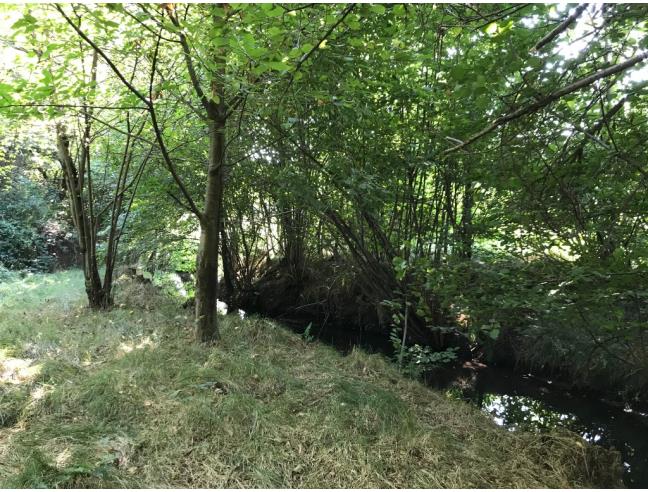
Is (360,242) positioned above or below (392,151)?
below

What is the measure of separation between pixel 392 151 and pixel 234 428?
9.48 feet

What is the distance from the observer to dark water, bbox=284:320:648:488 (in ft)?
12.3

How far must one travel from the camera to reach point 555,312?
2.44 meters

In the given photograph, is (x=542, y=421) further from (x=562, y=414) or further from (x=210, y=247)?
(x=210, y=247)

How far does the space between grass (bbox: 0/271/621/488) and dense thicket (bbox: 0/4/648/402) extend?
791 millimetres

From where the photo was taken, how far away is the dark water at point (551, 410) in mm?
3746

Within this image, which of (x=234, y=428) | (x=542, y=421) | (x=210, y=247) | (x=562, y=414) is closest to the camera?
(x=234, y=428)

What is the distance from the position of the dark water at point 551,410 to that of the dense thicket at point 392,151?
1.10 feet

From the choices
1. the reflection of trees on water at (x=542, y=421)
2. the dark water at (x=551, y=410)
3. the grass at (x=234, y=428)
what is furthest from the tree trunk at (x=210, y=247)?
the reflection of trees on water at (x=542, y=421)

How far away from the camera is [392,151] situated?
4066 mm

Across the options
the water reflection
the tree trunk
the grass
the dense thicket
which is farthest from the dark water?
the tree trunk

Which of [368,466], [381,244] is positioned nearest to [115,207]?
[381,244]

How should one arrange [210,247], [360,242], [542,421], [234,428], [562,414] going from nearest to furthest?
[234,428] < [210,247] < [542,421] < [562,414] < [360,242]

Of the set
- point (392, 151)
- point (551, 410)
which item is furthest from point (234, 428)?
point (551, 410)
